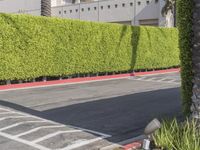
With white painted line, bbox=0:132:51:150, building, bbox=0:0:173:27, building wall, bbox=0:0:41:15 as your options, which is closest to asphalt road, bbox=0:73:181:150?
white painted line, bbox=0:132:51:150

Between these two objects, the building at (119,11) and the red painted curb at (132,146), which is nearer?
the red painted curb at (132,146)

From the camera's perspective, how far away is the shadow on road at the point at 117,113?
10.0m

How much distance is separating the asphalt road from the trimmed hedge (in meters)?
1.87

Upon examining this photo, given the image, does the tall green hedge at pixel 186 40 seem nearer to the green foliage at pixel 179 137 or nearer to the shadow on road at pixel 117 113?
the green foliage at pixel 179 137

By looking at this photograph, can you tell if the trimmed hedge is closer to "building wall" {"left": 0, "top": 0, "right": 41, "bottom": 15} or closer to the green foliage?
the green foliage

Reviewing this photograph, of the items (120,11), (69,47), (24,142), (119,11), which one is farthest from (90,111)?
(119,11)

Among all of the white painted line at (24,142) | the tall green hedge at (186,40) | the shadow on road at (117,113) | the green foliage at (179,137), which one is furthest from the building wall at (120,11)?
the green foliage at (179,137)

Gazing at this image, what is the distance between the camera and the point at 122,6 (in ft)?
172

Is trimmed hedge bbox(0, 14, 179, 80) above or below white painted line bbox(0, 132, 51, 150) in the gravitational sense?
above

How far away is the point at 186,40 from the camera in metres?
8.17

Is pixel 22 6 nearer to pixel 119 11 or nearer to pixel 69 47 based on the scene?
pixel 119 11

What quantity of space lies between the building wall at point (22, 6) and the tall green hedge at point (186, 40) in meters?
56.1

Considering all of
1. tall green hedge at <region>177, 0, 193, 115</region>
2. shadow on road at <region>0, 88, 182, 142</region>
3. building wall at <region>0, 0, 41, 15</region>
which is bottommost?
shadow on road at <region>0, 88, 182, 142</region>

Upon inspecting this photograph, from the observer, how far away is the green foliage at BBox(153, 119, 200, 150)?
6.49 meters
